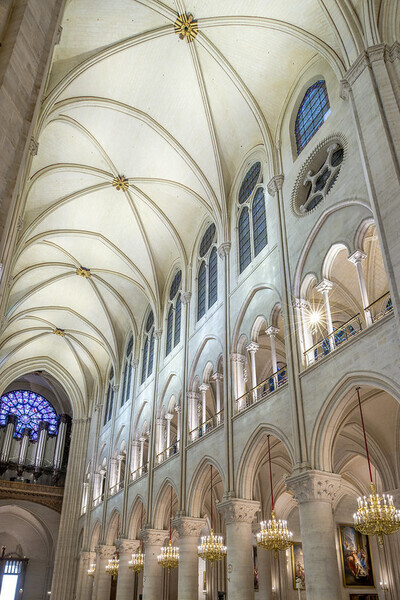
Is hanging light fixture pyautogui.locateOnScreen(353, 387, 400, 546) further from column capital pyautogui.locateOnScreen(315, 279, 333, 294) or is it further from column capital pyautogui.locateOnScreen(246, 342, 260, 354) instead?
column capital pyautogui.locateOnScreen(246, 342, 260, 354)

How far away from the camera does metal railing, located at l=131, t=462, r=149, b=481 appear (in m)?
21.5

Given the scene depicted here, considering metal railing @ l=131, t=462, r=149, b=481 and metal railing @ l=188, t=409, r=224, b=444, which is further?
metal railing @ l=131, t=462, r=149, b=481

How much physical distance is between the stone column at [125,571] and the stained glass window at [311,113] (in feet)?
53.1

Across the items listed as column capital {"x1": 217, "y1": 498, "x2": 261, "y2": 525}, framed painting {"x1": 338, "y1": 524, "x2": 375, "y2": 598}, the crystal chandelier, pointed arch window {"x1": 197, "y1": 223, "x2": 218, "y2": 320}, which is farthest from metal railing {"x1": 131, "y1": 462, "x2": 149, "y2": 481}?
column capital {"x1": 217, "y1": 498, "x2": 261, "y2": 525}

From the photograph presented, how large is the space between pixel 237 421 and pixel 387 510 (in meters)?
5.12

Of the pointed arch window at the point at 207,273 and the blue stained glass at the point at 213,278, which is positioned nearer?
the blue stained glass at the point at 213,278

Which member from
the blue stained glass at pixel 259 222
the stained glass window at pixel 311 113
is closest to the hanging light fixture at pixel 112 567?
the blue stained glass at pixel 259 222

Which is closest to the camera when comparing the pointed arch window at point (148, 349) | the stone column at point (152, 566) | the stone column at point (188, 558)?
the stone column at point (188, 558)

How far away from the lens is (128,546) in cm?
2109

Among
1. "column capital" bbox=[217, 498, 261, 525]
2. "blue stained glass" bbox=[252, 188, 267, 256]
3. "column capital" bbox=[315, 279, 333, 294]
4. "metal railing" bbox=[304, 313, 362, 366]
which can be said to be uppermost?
"blue stained glass" bbox=[252, 188, 267, 256]

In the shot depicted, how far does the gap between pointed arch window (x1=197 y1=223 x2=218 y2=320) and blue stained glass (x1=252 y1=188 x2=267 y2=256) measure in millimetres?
2780

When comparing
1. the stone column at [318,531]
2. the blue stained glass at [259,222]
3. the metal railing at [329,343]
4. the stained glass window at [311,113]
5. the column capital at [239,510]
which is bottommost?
the stone column at [318,531]

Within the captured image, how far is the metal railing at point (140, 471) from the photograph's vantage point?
70.6ft

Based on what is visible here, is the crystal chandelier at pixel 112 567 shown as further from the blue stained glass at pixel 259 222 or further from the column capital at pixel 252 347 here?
the blue stained glass at pixel 259 222
